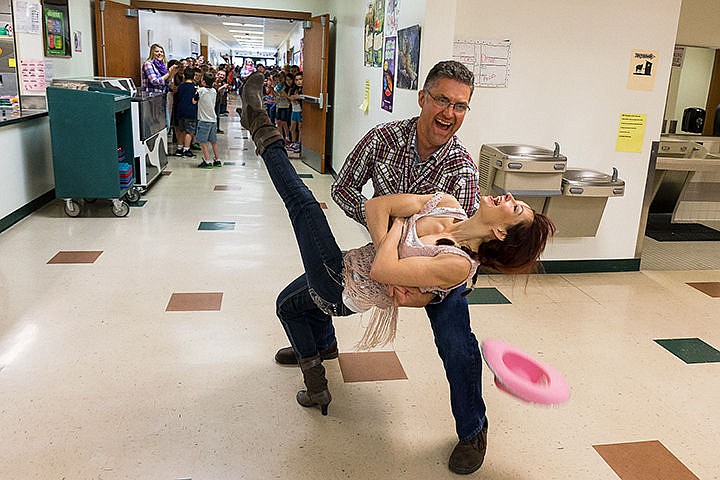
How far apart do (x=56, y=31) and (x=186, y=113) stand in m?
2.58

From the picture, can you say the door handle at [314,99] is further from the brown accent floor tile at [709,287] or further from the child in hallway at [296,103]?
the brown accent floor tile at [709,287]

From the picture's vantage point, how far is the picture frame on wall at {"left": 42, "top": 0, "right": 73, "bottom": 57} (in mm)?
5648

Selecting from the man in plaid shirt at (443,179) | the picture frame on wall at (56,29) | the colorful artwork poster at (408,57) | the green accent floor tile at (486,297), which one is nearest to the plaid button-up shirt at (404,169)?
the man in plaid shirt at (443,179)

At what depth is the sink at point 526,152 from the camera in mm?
3660

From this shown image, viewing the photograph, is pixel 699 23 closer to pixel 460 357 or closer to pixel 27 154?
pixel 460 357

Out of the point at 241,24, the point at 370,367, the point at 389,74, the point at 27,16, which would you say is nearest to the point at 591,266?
the point at 389,74

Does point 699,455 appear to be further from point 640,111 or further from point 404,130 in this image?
point 640,111

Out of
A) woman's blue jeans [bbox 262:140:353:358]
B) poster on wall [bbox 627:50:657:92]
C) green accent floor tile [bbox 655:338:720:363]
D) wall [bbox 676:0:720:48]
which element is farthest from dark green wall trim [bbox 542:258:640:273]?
woman's blue jeans [bbox 262:140:353:358]

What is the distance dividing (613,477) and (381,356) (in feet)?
3.65

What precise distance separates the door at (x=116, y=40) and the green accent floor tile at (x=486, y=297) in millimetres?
5729

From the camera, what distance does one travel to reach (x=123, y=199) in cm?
561

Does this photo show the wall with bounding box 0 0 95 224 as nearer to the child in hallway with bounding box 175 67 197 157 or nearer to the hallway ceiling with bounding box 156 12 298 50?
the child in hallway with bounding box 175 67 197 157

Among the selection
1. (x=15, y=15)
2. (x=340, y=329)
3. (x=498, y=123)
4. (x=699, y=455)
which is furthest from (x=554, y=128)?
(x=15, y=15)

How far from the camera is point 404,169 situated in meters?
2.12
